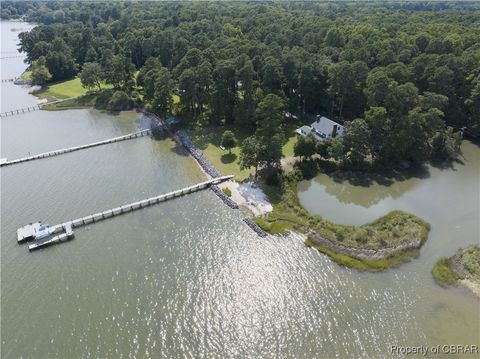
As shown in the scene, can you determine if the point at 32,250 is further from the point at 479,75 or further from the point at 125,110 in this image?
the point at 479,75

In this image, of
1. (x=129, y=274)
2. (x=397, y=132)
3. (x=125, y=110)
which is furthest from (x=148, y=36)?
(x=129, y=274)

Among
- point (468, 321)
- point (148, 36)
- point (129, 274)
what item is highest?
point (148, 36)

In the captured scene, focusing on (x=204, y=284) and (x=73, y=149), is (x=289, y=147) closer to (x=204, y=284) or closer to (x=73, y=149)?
(x=204, y=284)

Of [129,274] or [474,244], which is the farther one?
[474,244]

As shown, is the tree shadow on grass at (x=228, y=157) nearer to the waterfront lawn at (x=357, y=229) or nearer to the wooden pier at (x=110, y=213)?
the wooden pier at (x=110, y=213)

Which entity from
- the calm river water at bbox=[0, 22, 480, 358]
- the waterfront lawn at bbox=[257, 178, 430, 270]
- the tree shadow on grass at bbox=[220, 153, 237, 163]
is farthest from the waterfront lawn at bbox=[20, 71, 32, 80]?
the waterfront lawn at bbox=[257, 178, 430, 270]

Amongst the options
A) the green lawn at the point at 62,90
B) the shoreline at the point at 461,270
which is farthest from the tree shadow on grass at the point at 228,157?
the green lawn at the point at 62,90

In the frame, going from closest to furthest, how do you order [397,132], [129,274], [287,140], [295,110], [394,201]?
[129,274] → [394,201] → [397,132] → [287,140] → [295,110]

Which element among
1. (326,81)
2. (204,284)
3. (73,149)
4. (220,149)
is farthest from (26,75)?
(204,284)
